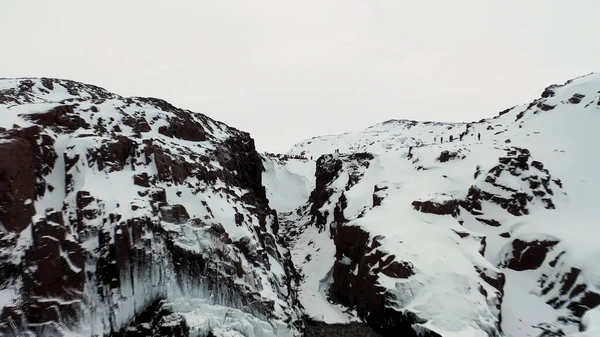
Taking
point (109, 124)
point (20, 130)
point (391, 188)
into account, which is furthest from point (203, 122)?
point (391, 188)

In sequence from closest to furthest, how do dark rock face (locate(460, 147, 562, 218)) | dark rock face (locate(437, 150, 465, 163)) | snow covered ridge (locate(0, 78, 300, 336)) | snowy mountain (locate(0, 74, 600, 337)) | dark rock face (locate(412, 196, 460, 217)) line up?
snow covered ridge (locate(0, 78, 300, 336)), snowy mountain (locate(0, 74, 600, 337)), dark rock face (locate(412, 196, 460, 217)), dark rock face (locate(460, 147, 562, 218)), dark rock face (locate(437, 150, 465, 163))

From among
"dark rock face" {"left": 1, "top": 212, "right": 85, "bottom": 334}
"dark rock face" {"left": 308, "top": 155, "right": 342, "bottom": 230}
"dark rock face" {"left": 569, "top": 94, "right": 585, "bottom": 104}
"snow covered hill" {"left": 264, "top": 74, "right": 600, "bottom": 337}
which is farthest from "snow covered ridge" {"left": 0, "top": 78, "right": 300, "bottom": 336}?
"dark rock face" {"left": 569, "top": 94, "right": 585, "bottom": 104}

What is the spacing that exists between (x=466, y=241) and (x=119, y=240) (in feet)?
126

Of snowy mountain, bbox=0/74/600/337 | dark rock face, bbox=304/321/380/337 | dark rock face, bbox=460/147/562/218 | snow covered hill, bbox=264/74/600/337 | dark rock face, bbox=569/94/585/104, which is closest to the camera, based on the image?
snowy mountain, bbox=0/74/600/337

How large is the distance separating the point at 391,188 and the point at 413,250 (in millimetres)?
18087

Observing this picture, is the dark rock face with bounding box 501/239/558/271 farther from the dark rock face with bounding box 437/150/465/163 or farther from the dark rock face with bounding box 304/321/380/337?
the dark rock face with bounding box 304/321/380/337

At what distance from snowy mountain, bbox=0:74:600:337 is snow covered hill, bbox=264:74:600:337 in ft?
0.69

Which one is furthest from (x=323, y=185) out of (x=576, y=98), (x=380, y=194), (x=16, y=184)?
(x=576, y=98)

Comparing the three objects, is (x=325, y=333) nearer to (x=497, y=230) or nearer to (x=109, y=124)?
(x=497, y=230)

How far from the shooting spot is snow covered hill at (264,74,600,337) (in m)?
35.5

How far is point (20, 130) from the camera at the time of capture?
33625mm

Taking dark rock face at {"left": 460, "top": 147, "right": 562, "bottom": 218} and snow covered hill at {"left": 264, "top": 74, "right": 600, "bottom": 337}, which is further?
dark rock face at {"left": 460, "top": 147, "right": 562, "bottom": 218}

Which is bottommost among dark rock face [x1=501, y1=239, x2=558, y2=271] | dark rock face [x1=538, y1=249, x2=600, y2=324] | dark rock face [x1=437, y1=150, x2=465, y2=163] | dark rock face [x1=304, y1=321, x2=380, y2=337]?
dark rock face [x1=304, y1=321, x2=380, y2=337]

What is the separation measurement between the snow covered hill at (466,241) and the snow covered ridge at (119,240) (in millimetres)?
10234
